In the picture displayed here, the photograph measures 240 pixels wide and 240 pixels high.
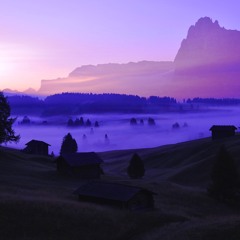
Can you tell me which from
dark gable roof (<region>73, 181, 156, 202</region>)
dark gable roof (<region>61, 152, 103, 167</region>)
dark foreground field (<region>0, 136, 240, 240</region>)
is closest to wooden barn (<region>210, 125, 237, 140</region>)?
dark gable roof (<region>61, 152, 103, 167</region>)

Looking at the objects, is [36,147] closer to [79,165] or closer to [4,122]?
[4,122]

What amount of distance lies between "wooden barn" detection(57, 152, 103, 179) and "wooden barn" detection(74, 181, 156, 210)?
1981 centimetres

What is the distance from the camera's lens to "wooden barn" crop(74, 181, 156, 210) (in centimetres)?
4328

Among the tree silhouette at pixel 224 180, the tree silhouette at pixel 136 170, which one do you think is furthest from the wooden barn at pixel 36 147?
the tree silhouette at pixel 224 180

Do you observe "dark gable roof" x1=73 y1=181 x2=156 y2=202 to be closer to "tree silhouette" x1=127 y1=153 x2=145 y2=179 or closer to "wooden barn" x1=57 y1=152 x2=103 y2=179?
"wooden barn" x1=57 y1=152 x2=103 y2=179

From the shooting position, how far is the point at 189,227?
1332 inches

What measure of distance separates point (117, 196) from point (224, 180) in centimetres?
2012

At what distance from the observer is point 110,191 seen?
45125 millimetres

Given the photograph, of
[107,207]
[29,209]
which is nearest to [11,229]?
[29,209]

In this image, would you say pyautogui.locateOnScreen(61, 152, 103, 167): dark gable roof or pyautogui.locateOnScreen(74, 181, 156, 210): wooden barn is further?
pyautogui.locateOnScreen(61, 152, 103, 167): dark gable roof

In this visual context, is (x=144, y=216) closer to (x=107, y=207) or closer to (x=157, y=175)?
(x=107, y=207)

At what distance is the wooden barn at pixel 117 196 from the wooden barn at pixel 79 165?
Result: 65.0 feet

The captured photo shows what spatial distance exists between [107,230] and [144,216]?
22.7 feet

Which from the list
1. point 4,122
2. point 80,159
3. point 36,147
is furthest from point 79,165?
point 36,147
